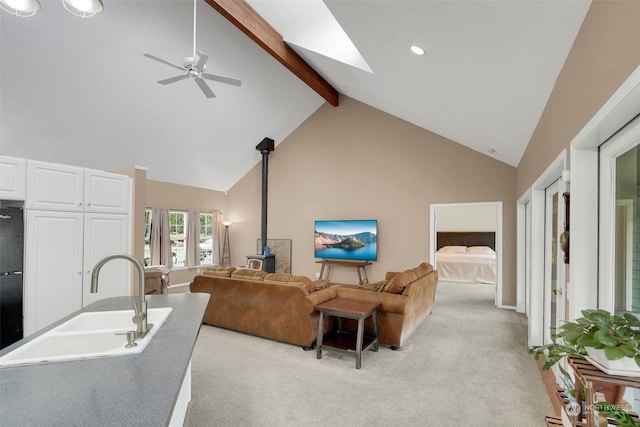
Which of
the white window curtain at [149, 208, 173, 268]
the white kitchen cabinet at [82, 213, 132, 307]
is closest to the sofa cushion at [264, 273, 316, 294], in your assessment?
the white kitchen cabinet at [82, 213, 132, 307]

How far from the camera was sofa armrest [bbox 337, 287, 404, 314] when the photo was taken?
3467 millimetres

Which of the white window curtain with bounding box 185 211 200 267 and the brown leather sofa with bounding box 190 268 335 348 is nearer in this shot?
the brown leather sofa with bounding box 190 268 335 348

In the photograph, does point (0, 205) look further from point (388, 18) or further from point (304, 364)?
point (388, 18)

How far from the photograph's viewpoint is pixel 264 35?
14.9ft

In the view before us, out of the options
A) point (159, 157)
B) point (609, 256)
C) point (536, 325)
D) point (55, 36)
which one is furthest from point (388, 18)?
point (159, 157)

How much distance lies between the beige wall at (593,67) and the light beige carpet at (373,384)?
6.32 feet

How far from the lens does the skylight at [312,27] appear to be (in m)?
4.16

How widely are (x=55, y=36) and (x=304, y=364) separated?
4.44 m

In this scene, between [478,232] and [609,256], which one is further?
[478,232]

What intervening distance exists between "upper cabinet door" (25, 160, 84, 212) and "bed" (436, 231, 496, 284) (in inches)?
291

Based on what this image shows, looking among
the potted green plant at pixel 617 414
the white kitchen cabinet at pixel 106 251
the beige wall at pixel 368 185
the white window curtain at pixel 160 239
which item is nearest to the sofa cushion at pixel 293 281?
the white kitchen cabinet at pixel 106 251

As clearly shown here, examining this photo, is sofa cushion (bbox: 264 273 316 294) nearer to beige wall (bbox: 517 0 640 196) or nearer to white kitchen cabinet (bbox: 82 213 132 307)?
white kitchen cabinet (bbox: 82 213 132 307)

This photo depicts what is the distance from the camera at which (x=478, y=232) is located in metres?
8.93

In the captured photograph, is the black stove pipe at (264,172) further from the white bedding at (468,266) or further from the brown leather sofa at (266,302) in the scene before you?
the white bedding at (468,266)
